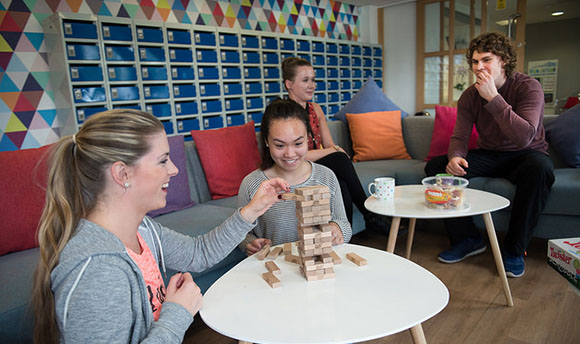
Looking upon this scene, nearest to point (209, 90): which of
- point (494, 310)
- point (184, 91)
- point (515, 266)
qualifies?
point (184, 91)

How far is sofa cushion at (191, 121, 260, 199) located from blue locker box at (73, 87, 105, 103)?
146 centimetres

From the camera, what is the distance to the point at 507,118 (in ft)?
6.58

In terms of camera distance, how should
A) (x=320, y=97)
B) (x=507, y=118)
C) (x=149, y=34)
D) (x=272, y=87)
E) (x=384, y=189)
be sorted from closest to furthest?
(x=384, y=189)
(x=507, y=118)
(x=149, y=34)
(x=272, y=87)
(x=320, y=97)

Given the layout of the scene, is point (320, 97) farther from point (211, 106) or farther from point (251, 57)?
point (211, 106)

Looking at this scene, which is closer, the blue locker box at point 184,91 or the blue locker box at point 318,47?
the blue locker box at point 184,91

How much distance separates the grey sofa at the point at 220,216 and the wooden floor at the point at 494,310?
0.23m

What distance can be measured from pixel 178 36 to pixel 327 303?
11.2ft

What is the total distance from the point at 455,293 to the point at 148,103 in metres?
2.92

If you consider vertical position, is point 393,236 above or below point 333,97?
below

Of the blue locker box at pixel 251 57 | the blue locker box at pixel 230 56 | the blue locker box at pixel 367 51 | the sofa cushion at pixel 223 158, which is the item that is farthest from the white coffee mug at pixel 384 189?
the blue locker box at pixel 367 51

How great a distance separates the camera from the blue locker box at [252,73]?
4.32m

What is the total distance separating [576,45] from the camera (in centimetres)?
749

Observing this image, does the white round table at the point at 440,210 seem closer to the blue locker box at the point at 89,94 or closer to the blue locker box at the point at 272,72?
the blue locker box at the point at 89,94

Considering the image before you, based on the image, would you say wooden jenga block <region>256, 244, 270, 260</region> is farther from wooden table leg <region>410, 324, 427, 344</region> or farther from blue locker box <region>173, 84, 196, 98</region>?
blue locker box <region>173, 84, 196, 98</region>
